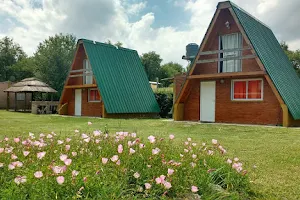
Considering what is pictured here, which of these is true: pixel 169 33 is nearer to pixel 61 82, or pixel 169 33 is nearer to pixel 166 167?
pixel 166 167

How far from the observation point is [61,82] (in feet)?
111

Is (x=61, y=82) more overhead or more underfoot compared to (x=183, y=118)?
more overhead

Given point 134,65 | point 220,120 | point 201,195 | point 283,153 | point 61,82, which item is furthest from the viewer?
point 61,82

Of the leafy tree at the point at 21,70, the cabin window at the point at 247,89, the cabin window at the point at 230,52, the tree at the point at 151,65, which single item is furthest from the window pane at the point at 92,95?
the tree at the point at 151,65

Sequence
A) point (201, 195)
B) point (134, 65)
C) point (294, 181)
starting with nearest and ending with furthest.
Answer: point (201, 195), point (294, 181), point (134, 65)

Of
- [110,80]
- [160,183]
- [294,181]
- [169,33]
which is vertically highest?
[169,33]

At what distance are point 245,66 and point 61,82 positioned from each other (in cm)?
2303

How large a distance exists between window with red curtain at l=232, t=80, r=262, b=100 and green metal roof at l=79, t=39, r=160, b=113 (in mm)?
6853

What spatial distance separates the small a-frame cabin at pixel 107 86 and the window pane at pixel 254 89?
7559 mm

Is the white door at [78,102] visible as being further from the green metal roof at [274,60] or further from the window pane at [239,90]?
the green metal roof at [274,60]

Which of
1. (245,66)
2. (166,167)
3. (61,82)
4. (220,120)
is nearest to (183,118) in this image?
(220,120)

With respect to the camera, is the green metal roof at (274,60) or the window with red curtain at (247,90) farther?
the window with red curtain at (247,90)

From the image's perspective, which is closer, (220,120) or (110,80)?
(220,120)

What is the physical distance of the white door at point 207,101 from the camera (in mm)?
16625
